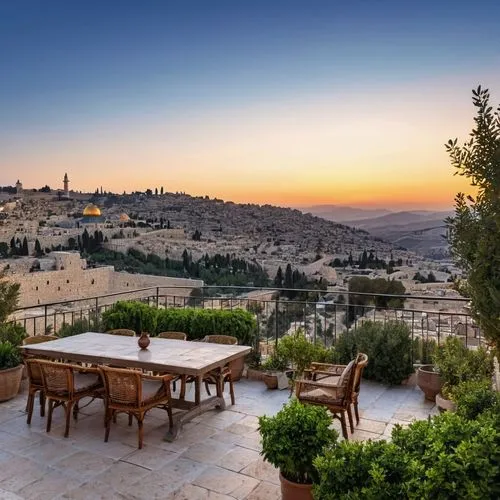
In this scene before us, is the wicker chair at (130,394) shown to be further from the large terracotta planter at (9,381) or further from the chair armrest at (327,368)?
the large terracotta planter at (9,381)

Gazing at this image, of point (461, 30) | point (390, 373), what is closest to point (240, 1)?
point (461, 30)

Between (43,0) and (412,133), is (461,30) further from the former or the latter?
(43,0)

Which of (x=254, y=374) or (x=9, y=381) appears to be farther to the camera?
(x=254, y=374)

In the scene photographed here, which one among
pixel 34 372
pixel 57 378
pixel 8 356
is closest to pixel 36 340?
pixel 8 356

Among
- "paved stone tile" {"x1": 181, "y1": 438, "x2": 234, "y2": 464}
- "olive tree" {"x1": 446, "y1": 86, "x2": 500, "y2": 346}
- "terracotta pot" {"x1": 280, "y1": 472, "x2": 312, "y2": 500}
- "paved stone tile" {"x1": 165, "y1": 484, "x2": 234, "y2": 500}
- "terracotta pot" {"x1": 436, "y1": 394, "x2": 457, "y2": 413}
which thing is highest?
"olive tree" {"x1": 446, "y1": 86, "x2": 500, "y2": 346}

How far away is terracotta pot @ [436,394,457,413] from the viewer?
4.14m

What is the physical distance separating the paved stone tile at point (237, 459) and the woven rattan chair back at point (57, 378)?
148 centimetres

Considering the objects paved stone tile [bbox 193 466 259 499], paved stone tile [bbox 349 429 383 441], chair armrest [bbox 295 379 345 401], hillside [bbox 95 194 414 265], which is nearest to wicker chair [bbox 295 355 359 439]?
chair armrest [bbox 295 379 345 401]

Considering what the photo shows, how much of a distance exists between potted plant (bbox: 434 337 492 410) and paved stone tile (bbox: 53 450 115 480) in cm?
304

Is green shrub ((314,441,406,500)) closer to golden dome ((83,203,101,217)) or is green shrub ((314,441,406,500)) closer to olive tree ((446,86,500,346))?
olive tree ((446,86,500,346))

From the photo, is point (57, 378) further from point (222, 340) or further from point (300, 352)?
point (300, 352)

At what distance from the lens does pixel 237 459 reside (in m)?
3.46

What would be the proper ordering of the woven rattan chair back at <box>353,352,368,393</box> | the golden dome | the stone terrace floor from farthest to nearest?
the golden dome, the woven rattan chair back at <box>353,352,368,393</box>, the stone terrace floor

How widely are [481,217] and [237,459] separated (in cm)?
258
